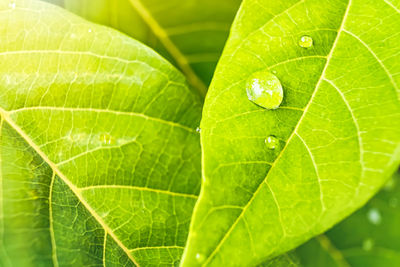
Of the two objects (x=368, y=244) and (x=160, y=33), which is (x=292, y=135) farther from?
(x=368, y=244)

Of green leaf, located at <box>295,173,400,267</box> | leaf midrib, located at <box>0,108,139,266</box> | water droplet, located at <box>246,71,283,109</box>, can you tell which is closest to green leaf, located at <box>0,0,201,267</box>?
leaf midrib, located at <box>0,108,139,266</box>

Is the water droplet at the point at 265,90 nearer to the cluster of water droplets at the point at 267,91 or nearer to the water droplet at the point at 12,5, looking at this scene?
the cluster of water droplets at the point at 267,91

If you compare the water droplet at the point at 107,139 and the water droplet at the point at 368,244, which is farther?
the water droplet at the point at 368,244

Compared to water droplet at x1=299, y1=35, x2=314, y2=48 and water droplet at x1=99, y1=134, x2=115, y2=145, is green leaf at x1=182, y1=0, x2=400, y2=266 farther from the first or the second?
water droplet at x1=99, y1=134, x2=115, y2=145

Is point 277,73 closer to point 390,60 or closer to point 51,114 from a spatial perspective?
point 390,60

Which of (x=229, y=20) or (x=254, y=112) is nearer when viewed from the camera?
(x=254, y=112)

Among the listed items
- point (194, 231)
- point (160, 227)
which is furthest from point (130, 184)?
point (194, 231)

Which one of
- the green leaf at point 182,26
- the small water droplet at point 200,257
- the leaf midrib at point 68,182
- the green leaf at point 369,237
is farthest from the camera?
the green leaf at point 369,237

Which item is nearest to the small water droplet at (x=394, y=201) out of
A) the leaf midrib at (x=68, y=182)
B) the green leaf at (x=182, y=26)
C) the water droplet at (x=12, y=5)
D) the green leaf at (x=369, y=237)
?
the green leaf at (x=369, y=237)
